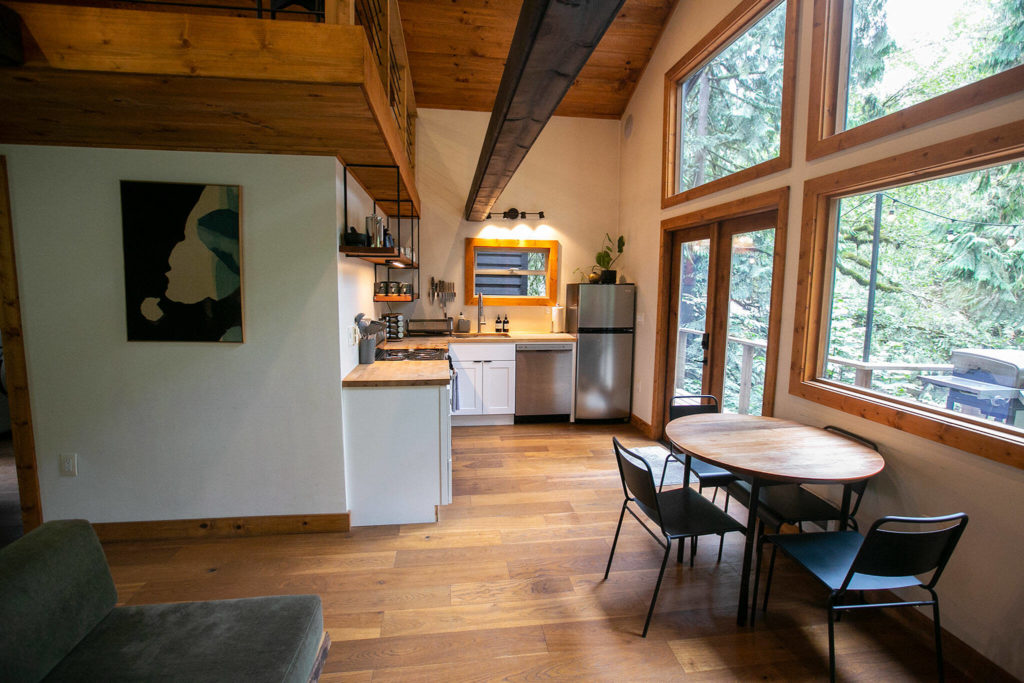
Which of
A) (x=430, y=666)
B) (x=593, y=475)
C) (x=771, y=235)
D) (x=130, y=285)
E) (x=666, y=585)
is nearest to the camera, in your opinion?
(x=430, y=666)

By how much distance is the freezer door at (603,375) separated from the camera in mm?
4859

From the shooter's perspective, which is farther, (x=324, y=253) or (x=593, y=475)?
(x=593, y=475)

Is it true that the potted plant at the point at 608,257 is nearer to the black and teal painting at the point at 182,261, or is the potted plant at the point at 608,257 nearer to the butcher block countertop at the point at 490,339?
the butcher block countertop at the point at 490,339

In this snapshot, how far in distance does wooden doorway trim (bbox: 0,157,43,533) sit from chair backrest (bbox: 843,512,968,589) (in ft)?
13.1

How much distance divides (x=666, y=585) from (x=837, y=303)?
5.95 feet

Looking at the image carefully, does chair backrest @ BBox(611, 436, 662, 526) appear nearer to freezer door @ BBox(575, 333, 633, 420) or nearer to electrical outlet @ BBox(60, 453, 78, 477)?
freezer door @ BBox(575, 333, 633, 420)

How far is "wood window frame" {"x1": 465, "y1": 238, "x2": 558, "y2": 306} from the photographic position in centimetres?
523

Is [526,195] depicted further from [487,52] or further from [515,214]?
[487,52]

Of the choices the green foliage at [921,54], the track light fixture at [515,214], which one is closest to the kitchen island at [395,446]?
the green foliage at [921,54]

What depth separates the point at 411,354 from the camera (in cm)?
371

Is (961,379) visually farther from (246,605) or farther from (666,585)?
(246,605)

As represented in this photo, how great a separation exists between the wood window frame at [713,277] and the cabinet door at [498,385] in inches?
58.2

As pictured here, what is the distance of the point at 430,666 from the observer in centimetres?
179

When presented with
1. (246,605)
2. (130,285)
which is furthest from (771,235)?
(130,285)
